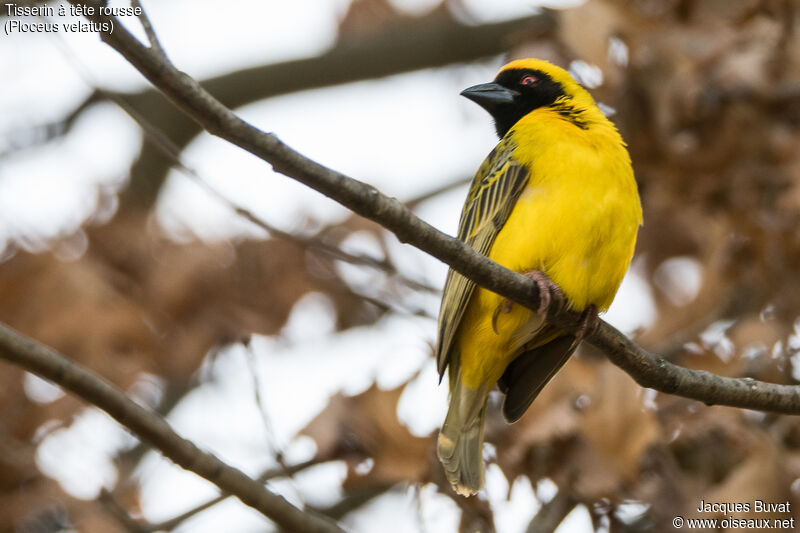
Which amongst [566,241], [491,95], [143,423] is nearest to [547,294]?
[566,241]

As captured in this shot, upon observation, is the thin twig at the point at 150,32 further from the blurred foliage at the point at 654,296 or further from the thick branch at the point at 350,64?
the thick branch at the point at 350,64

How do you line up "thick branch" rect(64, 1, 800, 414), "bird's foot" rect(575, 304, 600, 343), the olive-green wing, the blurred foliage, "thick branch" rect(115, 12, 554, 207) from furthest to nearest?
"thick branch" rect(115, 12, 554, 207) < the blurred foliage < the olive-green wing < "bird's foot" rect(575, 304, 600, 343) < "thick branch" rect(64, 1, 800, 414)

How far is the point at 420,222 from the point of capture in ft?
10.4

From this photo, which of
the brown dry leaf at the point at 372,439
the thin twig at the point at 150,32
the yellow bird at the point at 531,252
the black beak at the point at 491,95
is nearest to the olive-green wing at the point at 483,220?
the yellow bird at the point at 531,252

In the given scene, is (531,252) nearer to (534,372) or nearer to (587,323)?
(587,323)

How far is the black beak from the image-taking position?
5652mm

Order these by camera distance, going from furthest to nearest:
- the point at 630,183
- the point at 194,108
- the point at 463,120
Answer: the point at 463,120 → the point at 630,183 → the point at 194,108

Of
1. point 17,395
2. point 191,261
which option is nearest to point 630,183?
point 191,261

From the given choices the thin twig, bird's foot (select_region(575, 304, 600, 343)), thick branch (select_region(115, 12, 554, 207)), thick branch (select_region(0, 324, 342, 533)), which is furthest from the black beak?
the thin twig

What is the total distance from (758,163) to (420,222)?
3.75 m

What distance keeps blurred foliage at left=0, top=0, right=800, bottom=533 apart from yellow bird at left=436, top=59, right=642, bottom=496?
1.01ft

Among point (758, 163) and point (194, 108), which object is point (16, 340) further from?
point (758, 163)

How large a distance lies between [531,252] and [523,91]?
1679 mm

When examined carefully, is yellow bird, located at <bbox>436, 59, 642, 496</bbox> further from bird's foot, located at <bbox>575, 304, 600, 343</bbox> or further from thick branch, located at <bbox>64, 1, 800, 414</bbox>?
thick branch, located at <bbox>64, 1, 800, 414</bbox>
